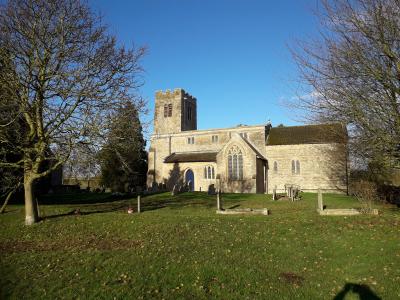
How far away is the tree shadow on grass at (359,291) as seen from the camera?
6.16 m

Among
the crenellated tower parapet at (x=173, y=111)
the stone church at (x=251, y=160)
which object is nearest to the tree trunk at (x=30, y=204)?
the stone church at (x=251, y=160)

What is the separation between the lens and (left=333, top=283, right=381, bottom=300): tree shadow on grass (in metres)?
6.16

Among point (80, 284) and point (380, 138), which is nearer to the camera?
point (80, 284)

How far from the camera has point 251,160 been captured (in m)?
34.7

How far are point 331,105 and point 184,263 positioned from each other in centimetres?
653

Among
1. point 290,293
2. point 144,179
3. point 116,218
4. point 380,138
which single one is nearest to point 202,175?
point 144,179

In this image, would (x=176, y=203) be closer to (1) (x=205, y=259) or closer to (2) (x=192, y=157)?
(1) (x=205, y=259)

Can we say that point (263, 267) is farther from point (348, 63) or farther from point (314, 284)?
point (348, 63)

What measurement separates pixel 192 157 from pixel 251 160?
9.06 meters

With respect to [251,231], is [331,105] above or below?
above

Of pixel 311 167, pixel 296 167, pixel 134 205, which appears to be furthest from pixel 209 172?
pixel 134 205

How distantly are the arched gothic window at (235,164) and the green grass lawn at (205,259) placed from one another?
21591 millimetres

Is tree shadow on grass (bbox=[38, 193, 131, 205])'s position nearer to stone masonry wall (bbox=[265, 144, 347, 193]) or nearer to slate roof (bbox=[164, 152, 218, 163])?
slate roof (bbox=[164, 152, 218, 163])

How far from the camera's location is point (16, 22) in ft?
42.7
